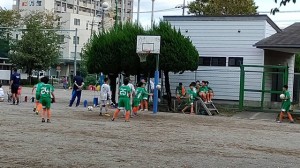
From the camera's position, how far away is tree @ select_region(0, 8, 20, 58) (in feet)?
213

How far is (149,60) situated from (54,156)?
1604cm

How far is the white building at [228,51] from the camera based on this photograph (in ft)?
94.8

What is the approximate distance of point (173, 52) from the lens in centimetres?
2603

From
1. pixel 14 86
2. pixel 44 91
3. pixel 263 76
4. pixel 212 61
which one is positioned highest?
pixel 212 61

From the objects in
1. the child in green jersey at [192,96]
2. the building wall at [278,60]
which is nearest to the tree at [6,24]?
the building wall at [278,60]

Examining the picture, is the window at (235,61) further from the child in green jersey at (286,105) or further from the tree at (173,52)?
the child in green jersey at (286,105)

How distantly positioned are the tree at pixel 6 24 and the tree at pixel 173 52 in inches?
1666

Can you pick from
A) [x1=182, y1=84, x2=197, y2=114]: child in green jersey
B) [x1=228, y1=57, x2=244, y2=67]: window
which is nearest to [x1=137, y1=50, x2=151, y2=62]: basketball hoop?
[x1=182, y1=84, x2=197, y2=114]: child in green jersey

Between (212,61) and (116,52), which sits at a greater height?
(116,52)

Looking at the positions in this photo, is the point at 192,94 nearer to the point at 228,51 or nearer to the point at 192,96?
the point at 192,96

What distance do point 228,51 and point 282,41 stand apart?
3.30 m

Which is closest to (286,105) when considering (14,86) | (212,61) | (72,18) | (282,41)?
(282,41)

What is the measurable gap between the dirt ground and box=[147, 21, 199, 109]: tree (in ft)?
21.0

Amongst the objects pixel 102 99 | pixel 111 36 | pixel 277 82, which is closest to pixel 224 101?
pixel 277 82
